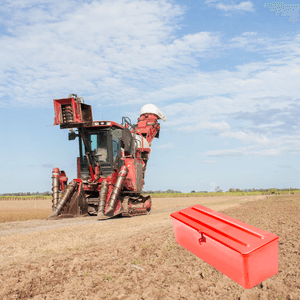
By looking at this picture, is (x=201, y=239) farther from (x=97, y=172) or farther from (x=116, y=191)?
(x=97, y=172)

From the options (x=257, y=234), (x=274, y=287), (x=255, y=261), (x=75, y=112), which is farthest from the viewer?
(x=75, y=112)

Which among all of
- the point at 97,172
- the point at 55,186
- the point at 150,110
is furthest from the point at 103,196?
the point at 150,110

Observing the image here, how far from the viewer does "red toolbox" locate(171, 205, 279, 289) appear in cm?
375

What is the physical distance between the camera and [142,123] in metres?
19.7

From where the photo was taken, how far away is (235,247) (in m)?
3.82

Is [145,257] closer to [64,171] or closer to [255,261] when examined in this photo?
[255,261]

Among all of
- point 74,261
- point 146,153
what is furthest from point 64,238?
point 146,153

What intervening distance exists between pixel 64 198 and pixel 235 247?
10798 mm

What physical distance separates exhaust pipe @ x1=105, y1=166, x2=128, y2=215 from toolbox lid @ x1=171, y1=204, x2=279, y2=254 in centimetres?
843

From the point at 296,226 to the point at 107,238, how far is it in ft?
19.7

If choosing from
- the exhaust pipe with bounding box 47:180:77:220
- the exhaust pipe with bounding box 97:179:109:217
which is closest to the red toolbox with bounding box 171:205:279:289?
the exhaust pipe with bounding box 97:179:109:217

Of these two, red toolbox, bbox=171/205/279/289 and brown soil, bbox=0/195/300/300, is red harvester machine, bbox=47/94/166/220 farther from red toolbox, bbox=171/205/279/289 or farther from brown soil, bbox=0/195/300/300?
red toolbox, bbox=171/205/279/289

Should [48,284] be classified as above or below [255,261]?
below

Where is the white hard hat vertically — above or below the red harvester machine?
above
